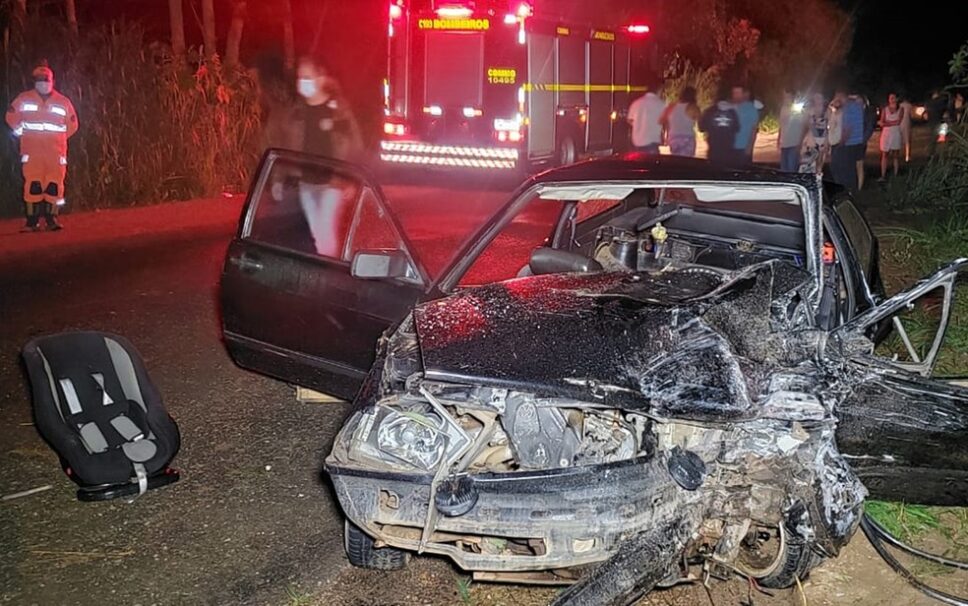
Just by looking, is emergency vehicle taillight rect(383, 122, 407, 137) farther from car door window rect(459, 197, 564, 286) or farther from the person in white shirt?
the person in white shirt

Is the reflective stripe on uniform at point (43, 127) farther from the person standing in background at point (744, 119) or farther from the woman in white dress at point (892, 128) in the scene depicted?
the woman in white dress at point (892, 128)

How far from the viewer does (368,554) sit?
136 inches

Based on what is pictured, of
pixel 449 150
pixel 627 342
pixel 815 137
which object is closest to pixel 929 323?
pixel 627 342

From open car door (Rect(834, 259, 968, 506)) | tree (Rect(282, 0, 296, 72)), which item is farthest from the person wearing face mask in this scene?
open car door (Rect(834, 259, 968, 506))

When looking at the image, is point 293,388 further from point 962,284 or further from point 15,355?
point 962,284

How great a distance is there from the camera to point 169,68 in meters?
14.6

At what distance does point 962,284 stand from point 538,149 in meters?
10.2

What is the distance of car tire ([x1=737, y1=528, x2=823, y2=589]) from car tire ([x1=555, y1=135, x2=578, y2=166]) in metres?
14.3

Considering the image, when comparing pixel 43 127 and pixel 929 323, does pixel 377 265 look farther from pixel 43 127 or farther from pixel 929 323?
pixel 43 127

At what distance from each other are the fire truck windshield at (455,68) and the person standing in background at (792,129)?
515cm

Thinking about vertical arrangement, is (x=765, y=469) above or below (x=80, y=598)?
above

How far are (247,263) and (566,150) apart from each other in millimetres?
13250

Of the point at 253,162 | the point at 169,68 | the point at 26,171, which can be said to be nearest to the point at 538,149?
the point at 253,162

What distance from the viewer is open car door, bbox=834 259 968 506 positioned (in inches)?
126
